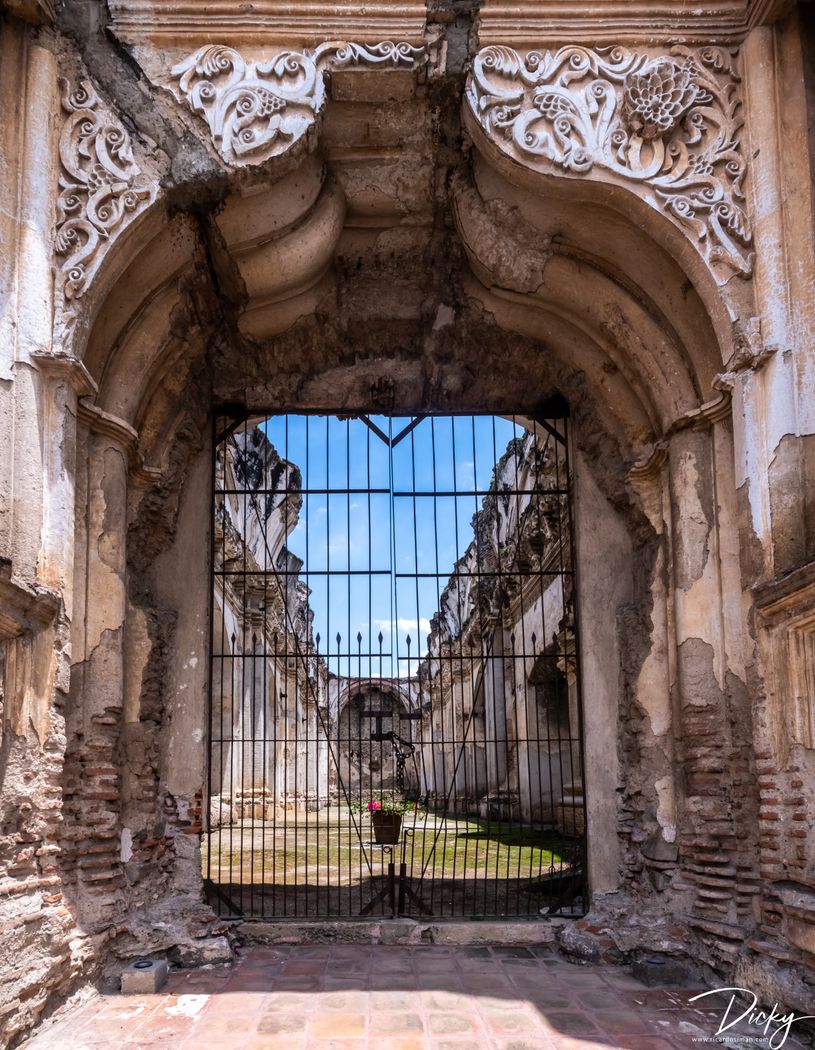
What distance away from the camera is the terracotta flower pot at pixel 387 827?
846 centimetres

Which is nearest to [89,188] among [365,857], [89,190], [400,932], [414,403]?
[89,190]

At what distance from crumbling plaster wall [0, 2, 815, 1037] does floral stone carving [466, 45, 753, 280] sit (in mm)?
144

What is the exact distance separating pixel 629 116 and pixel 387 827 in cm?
607

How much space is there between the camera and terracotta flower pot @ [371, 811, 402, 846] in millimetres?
8461

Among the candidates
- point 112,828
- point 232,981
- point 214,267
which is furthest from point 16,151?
point 232,981

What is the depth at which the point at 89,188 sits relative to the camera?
5.39 m

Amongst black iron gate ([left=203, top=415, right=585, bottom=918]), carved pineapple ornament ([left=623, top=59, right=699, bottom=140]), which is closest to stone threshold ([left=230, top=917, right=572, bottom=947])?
black iron gate ([left=203, top=415, right=585, bottom=918])

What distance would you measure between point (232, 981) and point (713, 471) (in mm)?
4147

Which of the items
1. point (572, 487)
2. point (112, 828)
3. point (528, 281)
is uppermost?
point (528, 281)

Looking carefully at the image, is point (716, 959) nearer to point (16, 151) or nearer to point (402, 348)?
point (402, 348)

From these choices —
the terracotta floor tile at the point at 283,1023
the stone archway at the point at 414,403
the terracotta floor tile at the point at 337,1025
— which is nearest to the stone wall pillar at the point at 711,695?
the stone archway at the point at 414,403

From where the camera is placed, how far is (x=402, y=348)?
25.2 feet

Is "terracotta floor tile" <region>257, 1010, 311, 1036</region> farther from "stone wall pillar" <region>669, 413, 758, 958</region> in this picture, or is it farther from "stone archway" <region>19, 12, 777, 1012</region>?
"stone wall pillar" <region>669, 413, 758, 958</region>

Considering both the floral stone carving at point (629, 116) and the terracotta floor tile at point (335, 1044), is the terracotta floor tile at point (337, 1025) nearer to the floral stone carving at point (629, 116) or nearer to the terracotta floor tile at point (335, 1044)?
the terracotta floor tile at point (335, 1044)
